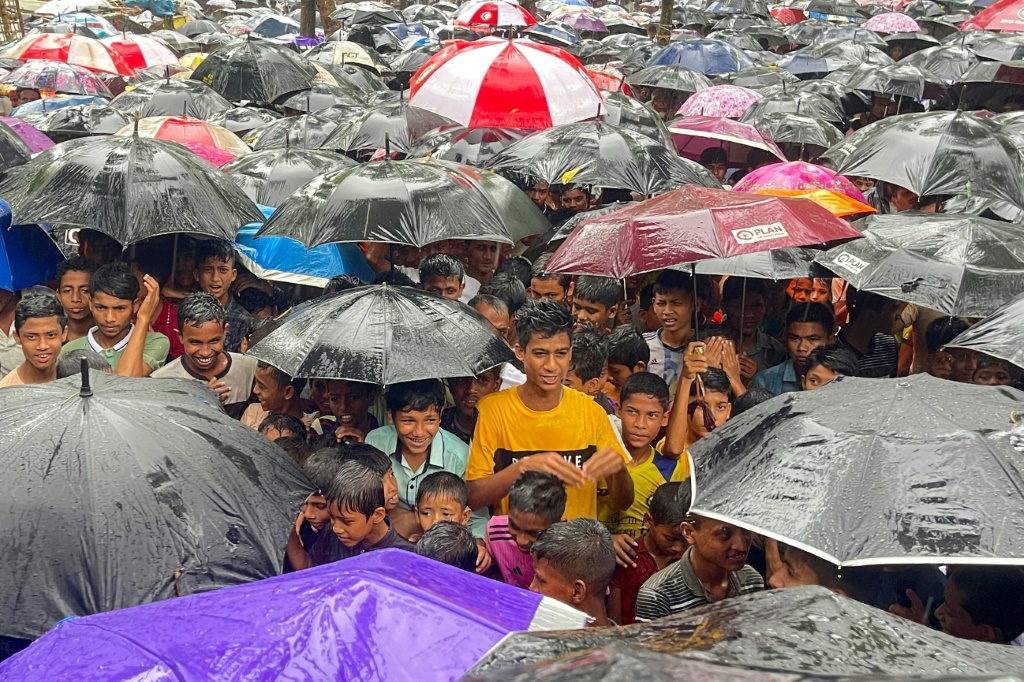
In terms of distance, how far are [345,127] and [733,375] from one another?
5095mm

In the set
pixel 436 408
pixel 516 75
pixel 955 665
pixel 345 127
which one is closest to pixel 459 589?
pixel 955 665

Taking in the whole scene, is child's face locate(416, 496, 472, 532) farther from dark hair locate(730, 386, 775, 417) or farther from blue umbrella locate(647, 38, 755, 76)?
blue umbrella locate(647, 38, 755, 76)

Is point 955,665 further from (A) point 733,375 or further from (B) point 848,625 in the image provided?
(A) point 733,375

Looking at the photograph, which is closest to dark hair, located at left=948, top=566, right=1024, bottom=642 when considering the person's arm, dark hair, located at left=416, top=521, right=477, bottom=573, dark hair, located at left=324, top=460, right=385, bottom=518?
dark hair, located at left=416, top=521, right=477, bottom=573

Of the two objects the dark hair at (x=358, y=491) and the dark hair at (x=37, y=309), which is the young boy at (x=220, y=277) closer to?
the dark hair at (x=37, y=309)

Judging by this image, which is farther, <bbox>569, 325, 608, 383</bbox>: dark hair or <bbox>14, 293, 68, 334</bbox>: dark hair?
<bbox>569, 325, 608, 383</bbox>: dark hair

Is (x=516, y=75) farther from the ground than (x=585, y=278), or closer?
farther from the ground

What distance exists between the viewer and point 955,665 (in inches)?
81.3

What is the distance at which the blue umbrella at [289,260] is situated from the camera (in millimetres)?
6711

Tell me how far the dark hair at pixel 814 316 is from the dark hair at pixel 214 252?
3.11m

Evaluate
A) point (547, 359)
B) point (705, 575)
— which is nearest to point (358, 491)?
point (547, 359)

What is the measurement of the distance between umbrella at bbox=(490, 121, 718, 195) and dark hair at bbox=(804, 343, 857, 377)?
206 centimetres

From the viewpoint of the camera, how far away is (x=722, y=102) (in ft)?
39.8

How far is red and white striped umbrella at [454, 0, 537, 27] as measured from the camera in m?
15.6
